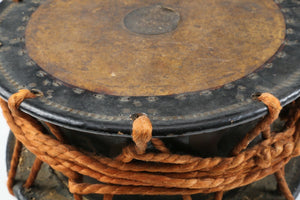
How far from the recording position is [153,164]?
1322mm

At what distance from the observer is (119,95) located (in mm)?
1271

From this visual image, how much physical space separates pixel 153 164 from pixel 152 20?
53cm

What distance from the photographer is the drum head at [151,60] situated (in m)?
1.20

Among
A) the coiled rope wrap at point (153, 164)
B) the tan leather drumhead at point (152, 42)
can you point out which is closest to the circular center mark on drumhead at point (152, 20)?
the tan leather drumhead at point (152, 42)

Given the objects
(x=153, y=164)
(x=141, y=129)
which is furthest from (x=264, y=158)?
(x=141, y=129)

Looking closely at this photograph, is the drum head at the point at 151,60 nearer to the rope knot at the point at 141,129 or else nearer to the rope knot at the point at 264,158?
the rope knot at the point at 141,129

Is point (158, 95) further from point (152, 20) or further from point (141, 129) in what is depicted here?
point (152, 20)

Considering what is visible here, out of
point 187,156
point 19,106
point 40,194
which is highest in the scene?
point 19,106

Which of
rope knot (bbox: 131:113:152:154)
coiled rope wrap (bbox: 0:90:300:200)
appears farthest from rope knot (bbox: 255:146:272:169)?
rope knot (bbox: 131:113:152:154)

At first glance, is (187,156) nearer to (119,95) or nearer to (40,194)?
(119,95)

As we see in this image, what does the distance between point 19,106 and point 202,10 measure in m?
0.75

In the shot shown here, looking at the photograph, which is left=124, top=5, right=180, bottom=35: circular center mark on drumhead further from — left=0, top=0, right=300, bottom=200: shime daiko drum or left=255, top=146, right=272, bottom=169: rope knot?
left=255, top=146, right=272, bottom=169: rope knot

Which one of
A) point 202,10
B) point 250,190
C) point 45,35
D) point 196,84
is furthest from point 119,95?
point 250,190

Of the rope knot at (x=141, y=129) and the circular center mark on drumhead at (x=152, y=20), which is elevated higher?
the circular center mark on drumhead at (x=152, y=20)
